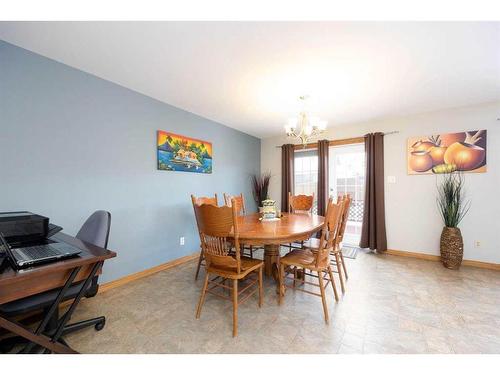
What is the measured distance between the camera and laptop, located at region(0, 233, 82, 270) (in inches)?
39.1

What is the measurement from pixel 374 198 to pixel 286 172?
174cm

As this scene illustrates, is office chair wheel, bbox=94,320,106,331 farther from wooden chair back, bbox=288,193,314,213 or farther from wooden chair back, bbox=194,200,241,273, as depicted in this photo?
wooden chair back, bbox=288,193,314,213

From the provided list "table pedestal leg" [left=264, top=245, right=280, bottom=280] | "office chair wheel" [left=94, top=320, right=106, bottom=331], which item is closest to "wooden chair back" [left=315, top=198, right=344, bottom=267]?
"table pedestal leg" [left=264, top=245, right=280, bottom=280]

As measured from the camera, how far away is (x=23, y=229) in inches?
50.7

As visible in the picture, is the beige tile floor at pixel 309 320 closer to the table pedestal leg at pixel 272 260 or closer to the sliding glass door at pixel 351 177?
the table pedestal leg at pixel 272 260

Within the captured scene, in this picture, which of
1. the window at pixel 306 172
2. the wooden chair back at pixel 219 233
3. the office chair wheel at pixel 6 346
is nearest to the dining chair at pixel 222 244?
the wooden chair back at pixel 219 233

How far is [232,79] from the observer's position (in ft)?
7.44

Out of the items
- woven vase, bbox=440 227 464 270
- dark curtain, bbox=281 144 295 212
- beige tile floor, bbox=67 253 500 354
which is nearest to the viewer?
beige tile floor, bbox=67 253 500 354

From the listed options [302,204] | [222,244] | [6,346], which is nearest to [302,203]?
[302,204]

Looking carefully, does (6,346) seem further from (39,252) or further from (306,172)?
(306,172)

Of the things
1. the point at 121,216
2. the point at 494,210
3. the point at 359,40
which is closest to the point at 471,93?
the point at 494,210

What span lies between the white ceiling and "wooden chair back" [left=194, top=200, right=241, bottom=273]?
4.44 feet

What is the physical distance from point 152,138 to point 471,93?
4.17 meters
